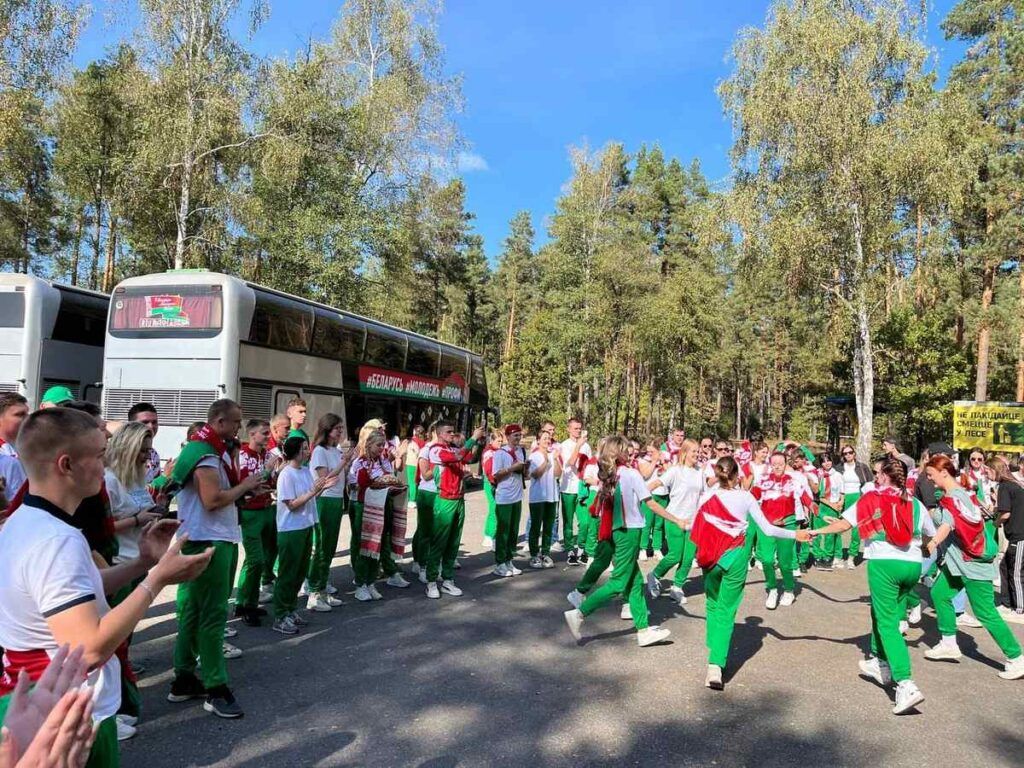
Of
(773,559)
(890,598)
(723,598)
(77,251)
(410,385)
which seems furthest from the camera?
(77,251)

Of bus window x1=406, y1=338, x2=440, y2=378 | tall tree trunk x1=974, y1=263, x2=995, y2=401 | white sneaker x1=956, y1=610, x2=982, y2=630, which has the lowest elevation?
white sneaker x1=956, y1=610, x2=982, y2=630

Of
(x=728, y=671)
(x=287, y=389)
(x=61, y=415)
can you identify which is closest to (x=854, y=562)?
(x=728, y=671)

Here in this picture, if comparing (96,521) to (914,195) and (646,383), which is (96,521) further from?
(646,383)

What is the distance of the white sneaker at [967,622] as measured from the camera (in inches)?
286

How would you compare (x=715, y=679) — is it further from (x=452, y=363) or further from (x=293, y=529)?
(x=452, y=363)

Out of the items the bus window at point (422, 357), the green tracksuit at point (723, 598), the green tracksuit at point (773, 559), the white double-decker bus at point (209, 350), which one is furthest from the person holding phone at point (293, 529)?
the bus window at point (422, 357)

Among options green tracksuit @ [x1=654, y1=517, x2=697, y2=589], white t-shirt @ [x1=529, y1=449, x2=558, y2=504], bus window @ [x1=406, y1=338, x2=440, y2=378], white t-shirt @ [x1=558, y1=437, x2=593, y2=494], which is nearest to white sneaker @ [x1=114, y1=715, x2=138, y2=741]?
green tracksuit @ [x1=654, y1=517, x2=697, y2=589]

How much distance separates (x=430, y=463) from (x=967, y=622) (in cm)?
607

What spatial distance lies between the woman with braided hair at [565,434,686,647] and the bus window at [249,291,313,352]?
884 cm

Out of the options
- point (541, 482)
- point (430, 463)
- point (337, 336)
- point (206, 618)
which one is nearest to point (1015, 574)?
point (541, 482)

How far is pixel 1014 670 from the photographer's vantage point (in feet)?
17.9

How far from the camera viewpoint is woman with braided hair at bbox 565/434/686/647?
6.00m

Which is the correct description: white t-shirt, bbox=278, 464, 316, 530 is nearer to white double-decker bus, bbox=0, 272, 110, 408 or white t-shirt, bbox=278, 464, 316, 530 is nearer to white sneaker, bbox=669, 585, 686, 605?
white sneaker, bbox=669, 585, 686, 605

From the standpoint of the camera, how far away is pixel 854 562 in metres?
11.0
